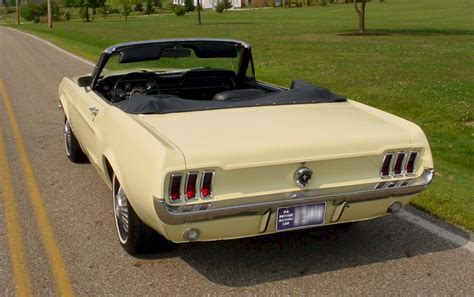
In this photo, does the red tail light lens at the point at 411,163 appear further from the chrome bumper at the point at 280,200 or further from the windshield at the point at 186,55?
the windshield at the point at 186,55

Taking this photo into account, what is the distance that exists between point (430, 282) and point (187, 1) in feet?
297

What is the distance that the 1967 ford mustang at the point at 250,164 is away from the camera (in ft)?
11.5

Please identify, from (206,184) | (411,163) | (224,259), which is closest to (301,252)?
(224,259)

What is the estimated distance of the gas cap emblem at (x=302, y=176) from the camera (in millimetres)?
3660

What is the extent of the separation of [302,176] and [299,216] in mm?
265

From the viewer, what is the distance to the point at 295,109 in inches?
179

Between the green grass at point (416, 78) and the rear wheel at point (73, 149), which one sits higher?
the rear wheel at point (73, 149)

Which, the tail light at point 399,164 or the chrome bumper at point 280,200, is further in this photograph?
the tail light at point 399,164

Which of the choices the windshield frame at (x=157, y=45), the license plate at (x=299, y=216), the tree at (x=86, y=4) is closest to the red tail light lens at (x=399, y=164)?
the license plate at (x=299, y=216)

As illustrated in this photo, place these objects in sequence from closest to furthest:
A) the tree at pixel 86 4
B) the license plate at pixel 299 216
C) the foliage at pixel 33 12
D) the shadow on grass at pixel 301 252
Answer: the license plate at pixel 299 216 → the shadow on grass at pixel 301 252 → the tree at pixel 86 4 → the foliage at pixel 33 12

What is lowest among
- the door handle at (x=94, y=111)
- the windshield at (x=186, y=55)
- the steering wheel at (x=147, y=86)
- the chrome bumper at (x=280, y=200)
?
the chrome bumper at (x=280, y=200)

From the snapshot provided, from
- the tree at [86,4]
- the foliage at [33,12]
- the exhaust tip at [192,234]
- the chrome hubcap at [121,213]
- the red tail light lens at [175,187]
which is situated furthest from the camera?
the foliage at [33,12]

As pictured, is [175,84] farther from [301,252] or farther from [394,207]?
[394,207]

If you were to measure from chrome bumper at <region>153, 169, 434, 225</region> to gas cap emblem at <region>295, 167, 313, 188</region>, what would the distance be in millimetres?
50
